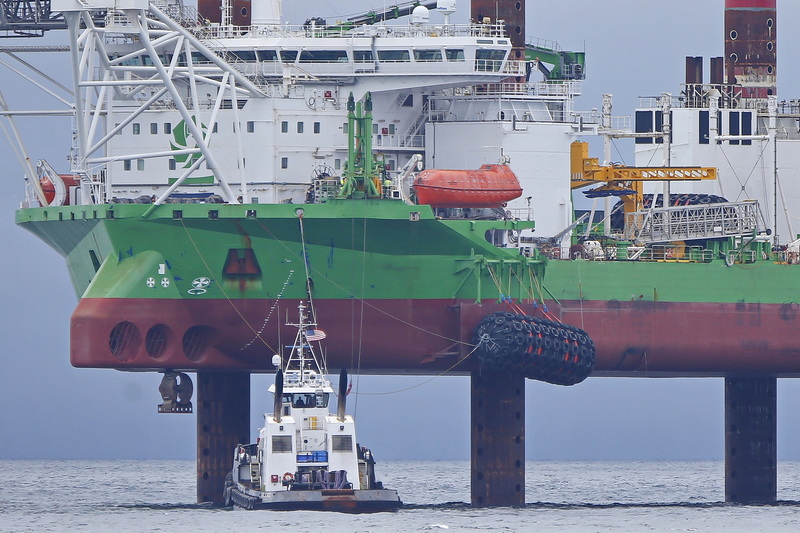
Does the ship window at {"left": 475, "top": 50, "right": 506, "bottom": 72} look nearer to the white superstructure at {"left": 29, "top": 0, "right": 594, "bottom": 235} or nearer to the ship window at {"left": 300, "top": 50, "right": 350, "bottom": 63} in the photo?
the white superstructure at {"left": 29, "top": 0, "right": 594, "bottom": 235}

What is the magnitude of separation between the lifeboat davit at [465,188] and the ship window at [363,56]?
4.36m

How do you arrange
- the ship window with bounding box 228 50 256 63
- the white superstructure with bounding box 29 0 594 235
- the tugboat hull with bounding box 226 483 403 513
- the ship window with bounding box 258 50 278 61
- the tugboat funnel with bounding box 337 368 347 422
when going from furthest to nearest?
1. the ship window with bounding box 228 50 256 63
2. the ship window with bounding box 258 50 278 61
3. the white superstructure with bounding box 29 0 594 235
4. the tugboat funnel with bounding box 337 368 347 422
5. the tugboat hull with bounding box 226 483 403 513

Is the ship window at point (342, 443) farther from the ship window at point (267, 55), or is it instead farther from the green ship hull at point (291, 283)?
the ship window at point (267, 55)

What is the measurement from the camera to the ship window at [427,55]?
185 ft

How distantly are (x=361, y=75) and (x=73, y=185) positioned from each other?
28.9 ft

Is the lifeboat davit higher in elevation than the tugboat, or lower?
higher

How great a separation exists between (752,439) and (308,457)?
804 inches

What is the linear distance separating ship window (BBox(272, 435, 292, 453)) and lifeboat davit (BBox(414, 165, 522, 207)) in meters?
8.30

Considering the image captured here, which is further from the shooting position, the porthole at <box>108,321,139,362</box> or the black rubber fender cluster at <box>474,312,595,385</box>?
the porthole at <box>108,321,139,362</box>

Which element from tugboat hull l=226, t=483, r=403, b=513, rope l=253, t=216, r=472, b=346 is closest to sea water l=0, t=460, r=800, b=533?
tugboat hull l=226, t=483, r=403, b=513

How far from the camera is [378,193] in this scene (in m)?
52.4

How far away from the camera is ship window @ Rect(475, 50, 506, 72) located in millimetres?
56406

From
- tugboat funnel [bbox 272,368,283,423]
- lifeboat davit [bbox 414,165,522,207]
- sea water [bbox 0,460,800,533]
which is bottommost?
sea water [bbox 0,460,800,533]

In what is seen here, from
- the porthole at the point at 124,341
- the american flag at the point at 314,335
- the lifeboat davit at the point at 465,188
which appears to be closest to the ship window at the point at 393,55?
the lifeboat davit at the point at 465,188
